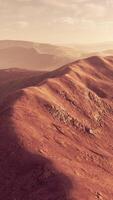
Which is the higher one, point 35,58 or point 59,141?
point 59,141

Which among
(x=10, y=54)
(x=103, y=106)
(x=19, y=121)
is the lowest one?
(x=10, y=54)

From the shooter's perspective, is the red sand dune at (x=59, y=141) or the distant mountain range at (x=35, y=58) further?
the distant mountain range at (x=35, y=58)

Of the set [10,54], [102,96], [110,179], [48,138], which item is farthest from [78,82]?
[10,54]

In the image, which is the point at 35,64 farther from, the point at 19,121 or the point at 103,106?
the point at 19,121

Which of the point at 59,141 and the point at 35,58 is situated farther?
the point at 35,58

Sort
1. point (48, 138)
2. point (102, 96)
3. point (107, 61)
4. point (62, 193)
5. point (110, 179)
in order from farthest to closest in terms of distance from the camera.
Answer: point (107, 61)
point (102, 96)
point (48, 138)
point (110, 179)
point (62, 193)

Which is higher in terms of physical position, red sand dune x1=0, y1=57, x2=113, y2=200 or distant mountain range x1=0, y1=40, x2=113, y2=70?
red sand dune x1=0, y1=57, x2=113, y2=200

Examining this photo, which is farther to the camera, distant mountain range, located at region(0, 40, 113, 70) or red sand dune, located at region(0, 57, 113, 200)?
distant mountain range, located at region(0, 40, 113, 70)

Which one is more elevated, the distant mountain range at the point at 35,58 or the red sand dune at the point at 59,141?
the red sand dune at the point at 59,141
